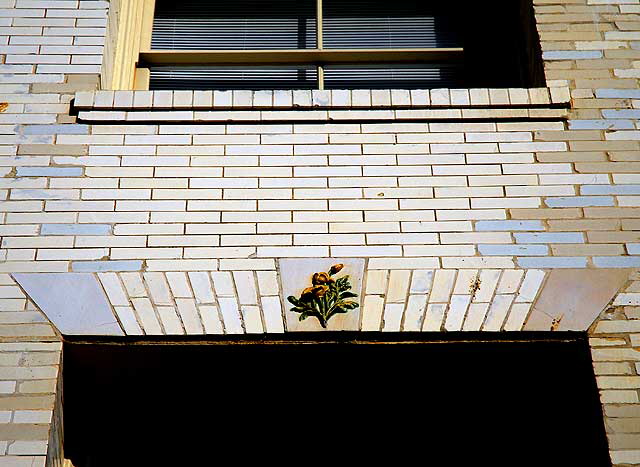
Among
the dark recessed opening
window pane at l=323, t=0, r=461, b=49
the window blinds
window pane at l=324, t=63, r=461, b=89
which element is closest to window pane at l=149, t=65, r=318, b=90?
the window blinds

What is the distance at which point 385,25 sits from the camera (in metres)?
6.32

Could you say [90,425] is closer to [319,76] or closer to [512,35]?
[319,76]

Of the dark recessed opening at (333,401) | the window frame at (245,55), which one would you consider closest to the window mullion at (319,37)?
the window frame at (245,55)

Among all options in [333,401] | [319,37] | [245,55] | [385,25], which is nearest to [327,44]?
[319,37]

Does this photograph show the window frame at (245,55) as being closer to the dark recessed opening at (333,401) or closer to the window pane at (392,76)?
the window pane at (392,76)

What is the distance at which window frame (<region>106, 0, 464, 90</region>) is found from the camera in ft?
19.7

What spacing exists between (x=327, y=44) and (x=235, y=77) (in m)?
0.62

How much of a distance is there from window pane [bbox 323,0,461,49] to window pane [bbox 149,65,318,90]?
32cm

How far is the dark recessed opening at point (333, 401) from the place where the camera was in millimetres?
4406

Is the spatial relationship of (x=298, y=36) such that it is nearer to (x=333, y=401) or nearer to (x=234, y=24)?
(x=234, y=24)

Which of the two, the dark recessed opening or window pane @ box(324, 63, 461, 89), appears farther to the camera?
window pane @ box(324, 63, 461, 89)

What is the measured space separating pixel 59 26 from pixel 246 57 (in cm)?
119

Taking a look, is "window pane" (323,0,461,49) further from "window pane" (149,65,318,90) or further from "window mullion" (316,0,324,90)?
"window pane" (149,65,318,90)

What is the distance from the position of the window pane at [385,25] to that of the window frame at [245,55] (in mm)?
122
